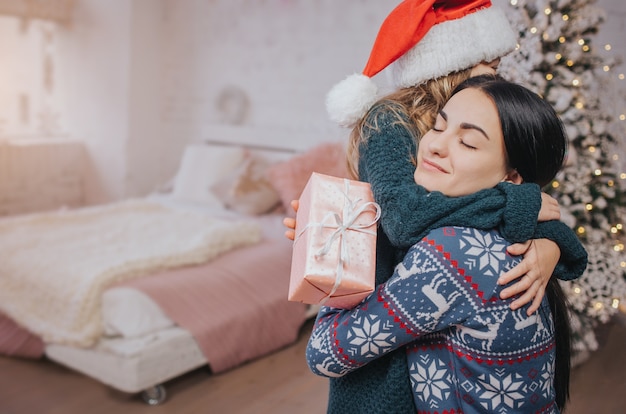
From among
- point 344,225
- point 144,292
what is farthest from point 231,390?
point 344,225

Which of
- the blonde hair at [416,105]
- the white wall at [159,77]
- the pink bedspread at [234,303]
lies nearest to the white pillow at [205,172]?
the white wall at [159,77]

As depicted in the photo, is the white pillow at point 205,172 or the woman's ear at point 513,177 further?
the white pillow at point 205,172

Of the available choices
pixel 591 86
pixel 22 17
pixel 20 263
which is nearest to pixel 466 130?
pixel 591 86

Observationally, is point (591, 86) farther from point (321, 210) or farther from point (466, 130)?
point (321, 210)

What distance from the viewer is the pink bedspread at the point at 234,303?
8.87ft

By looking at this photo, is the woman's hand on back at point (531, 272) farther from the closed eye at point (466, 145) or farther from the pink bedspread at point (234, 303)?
the pink bedspread at point (234, 303)

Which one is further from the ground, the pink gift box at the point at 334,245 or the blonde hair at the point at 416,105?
the blonde hair at the point at 416,105

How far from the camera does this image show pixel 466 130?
106 cm

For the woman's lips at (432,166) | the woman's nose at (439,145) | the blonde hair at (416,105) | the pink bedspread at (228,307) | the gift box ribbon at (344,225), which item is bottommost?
the pink bedspread at (228,307)

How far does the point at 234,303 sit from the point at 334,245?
1.97 metres

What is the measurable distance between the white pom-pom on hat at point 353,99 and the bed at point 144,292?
5.23ft

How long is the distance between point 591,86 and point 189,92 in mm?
3367

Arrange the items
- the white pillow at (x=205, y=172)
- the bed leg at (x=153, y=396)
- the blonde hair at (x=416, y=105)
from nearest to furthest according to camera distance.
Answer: the blonde hair at (x=416, y=105), the bed leg at (x=153, y=396), the white pillow at (x=205, y=172)

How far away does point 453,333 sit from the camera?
1044mm
